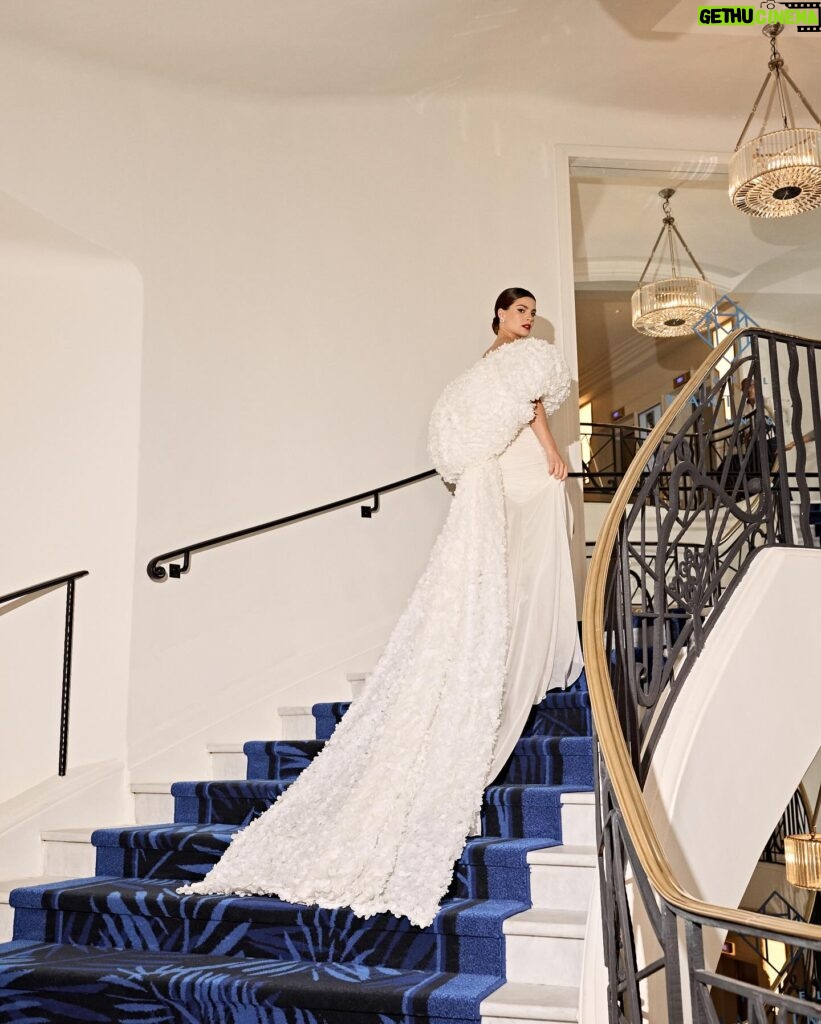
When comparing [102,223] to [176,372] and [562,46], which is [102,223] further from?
[562,46]

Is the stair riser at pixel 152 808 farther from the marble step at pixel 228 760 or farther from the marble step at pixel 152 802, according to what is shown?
the marble step at pixel 228 760

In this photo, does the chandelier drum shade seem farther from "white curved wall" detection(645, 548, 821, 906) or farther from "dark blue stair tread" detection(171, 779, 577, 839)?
"dark blue stair tread" detection(171, 779, 577, 839)

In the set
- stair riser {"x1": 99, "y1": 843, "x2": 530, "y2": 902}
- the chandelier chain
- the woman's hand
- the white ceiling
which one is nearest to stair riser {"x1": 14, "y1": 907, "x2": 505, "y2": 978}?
stair riser {"x1": 99, "y1": 843, "x2": 530, "y2": 902}

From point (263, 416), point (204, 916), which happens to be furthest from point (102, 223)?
point (204, 916)

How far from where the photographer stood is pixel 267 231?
5691mm

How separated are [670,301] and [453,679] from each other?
606cm

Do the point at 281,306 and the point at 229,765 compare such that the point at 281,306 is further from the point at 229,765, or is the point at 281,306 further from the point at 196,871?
the point at 196,871

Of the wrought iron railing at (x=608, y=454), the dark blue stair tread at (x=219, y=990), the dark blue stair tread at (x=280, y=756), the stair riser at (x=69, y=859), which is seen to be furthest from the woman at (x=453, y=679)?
the wrought iron railing at (x=608, y=454)

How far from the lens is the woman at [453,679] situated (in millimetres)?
3150

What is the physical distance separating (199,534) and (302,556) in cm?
60

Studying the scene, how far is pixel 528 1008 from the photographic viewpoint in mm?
2572

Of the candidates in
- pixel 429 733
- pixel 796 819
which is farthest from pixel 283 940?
pixel 796 819

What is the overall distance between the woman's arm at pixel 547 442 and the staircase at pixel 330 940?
3.22ft

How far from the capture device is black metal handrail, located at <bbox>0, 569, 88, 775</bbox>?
4578mm
